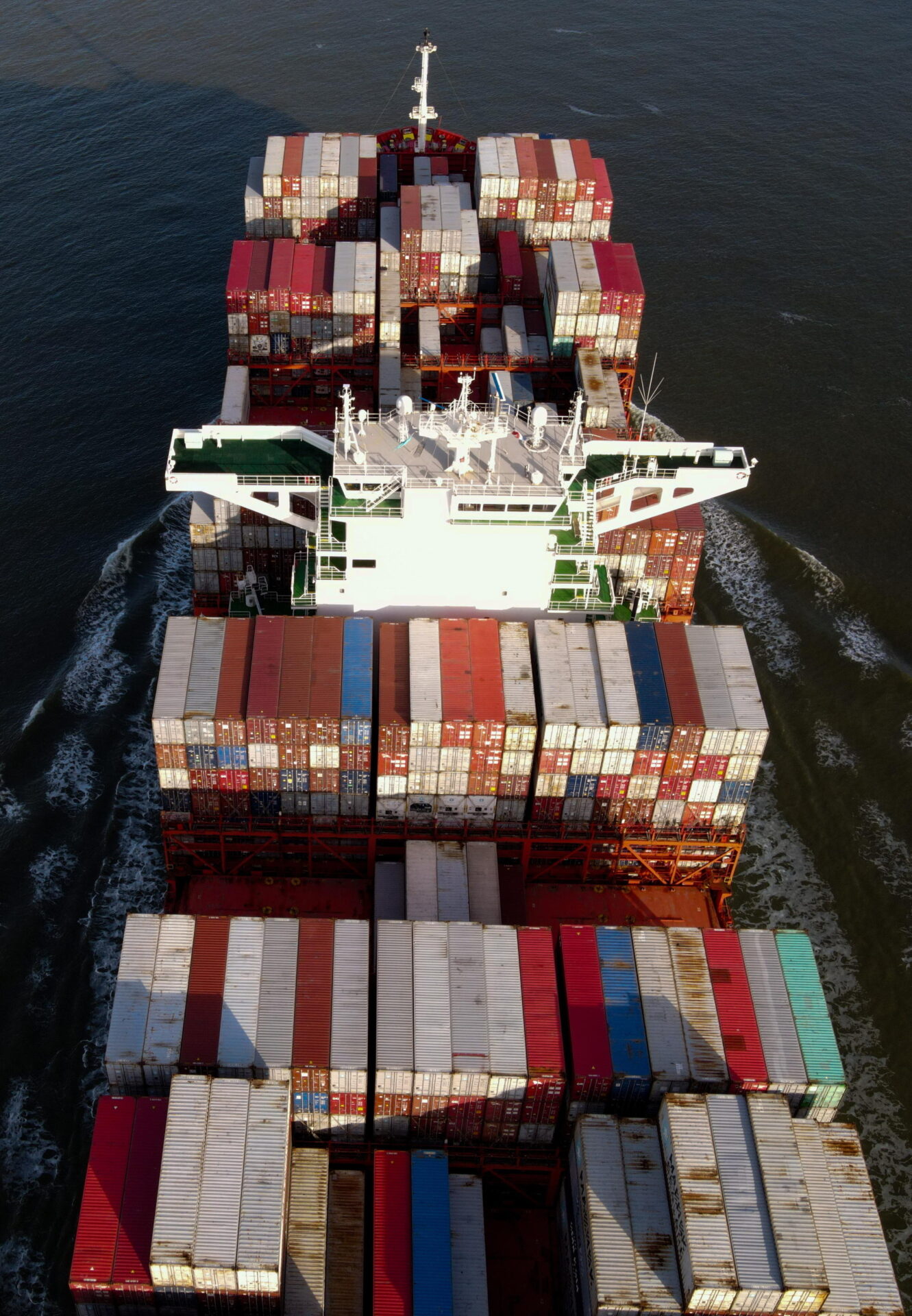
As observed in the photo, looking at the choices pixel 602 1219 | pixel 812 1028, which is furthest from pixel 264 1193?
pixel 812 1028

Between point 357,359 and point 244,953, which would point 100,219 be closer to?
point 357,359

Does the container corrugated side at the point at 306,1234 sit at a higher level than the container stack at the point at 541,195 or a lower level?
lower

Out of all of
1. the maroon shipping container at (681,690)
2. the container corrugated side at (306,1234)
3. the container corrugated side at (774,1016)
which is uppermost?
the maroon shipping container at (681,690)

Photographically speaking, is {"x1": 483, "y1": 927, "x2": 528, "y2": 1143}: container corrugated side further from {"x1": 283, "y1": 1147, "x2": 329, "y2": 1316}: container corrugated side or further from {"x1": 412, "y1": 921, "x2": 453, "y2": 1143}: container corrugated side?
{"x1": 283, "y1": 1147, "x2": 329, "y2": 1316}: container corrugated side

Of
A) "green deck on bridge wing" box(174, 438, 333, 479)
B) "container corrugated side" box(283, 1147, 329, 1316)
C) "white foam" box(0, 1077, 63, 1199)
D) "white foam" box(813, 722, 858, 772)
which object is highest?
"green deck on bridge wing" box(174, 438, 333, 479)

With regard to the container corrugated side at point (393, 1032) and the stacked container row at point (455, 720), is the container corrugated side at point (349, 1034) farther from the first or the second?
the stacked container row at point (455, 720)

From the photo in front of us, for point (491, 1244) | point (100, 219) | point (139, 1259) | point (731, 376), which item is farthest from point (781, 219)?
point (139, 1259)

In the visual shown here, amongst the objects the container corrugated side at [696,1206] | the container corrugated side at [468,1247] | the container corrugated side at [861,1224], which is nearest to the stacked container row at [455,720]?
the container corrugated side at [468,1247]

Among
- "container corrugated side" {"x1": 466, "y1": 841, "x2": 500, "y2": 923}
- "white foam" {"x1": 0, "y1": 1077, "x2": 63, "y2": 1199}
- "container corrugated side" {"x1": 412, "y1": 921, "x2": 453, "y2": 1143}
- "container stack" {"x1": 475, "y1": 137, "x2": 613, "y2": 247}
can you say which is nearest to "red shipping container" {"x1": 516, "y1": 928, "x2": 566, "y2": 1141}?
"container corrugated side" {"x1": 412, "y1": 921, "x2": 453, "y2": 1143}
